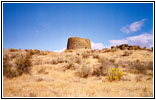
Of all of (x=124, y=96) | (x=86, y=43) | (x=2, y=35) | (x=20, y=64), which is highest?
(x=86, y=43)

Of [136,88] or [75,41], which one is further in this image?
[75,41]

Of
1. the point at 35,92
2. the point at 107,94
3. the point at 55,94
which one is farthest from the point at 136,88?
the point at 35,92

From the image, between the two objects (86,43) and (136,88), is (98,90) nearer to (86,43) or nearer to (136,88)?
(136,88)

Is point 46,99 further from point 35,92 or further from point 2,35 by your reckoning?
point 2,35

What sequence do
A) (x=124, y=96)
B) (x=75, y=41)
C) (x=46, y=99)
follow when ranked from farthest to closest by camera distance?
(x=75, y=41) → (x=124, y=96) → (x=46, y=99)

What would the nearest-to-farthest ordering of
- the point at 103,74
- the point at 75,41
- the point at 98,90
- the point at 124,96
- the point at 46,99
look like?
the point at 46,99 < the point at 124,96 < the point at 98,90 < the point at 103,74 < the point at 75,41

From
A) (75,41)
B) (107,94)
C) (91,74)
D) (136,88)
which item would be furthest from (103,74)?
(75,41)

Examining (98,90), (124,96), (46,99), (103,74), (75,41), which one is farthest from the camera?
(75,41)

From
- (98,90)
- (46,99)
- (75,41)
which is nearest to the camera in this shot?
(46,99)

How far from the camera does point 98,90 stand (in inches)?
145

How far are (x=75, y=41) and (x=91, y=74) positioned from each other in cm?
1732

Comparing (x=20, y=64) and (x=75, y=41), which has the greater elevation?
(x=75, y=41)

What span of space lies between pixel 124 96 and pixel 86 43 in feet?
68.6

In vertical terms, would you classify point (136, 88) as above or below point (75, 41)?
below
